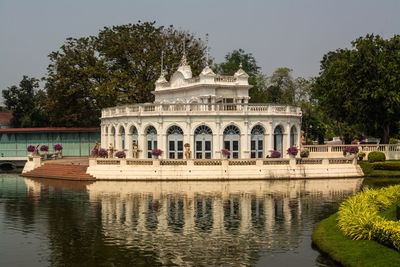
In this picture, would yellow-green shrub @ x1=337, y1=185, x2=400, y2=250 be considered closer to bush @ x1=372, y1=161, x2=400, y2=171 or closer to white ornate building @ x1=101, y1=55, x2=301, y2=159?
bush @ x1=372, y1=161, x2=400, y2=171

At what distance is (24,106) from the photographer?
95375mm

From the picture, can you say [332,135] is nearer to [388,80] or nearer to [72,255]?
[388,80]

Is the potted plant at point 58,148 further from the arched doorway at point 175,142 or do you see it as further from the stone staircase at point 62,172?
the arched doorway at point 175,142

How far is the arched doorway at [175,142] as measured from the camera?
5244cm

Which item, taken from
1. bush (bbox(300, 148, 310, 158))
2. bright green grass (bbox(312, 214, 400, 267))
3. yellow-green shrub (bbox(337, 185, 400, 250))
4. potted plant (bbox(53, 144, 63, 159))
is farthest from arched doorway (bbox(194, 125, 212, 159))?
bright green grass (bbox(312, 214, 400, 267))

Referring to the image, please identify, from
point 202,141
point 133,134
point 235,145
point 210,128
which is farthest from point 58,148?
point 235,145

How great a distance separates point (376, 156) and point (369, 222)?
3393cm

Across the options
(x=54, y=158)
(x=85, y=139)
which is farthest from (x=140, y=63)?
(x=54, y=158)

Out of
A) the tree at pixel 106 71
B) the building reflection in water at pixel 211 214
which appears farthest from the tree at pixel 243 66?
the building reflection in water at pixel 211 214

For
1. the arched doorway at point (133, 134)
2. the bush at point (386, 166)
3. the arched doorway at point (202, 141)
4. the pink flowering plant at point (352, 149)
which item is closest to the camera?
the bush at point (386, 166)

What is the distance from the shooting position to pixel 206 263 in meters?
20.1

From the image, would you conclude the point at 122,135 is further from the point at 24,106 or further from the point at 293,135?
the point at 24,106

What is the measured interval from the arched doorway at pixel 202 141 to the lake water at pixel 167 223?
8662mm

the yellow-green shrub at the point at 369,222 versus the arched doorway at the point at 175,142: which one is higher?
the arched doorway at the point at 175,142
